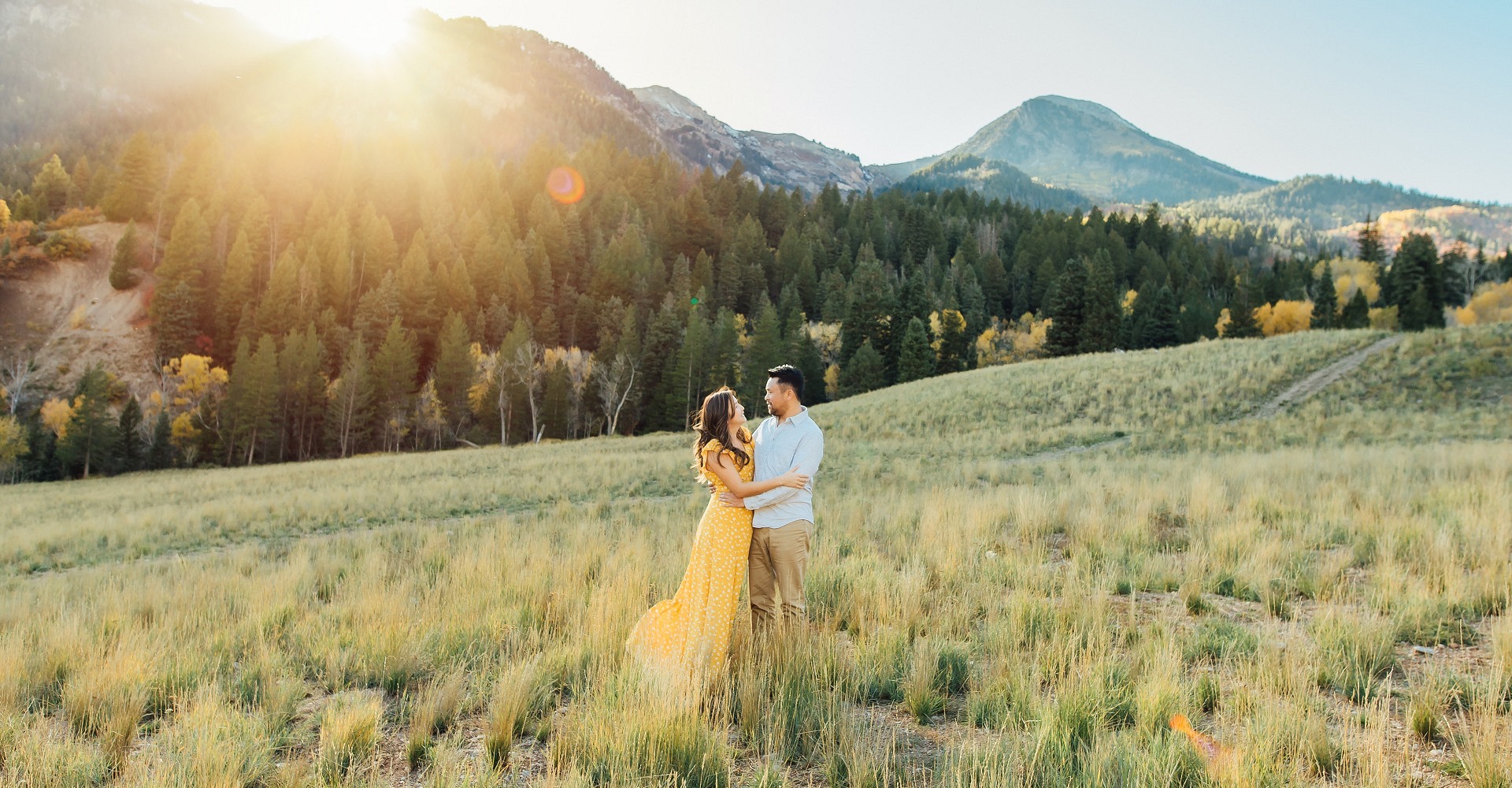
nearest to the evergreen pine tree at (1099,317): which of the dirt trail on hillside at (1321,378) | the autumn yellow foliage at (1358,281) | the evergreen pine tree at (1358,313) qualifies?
the evergreen pine tree at (1358,313)

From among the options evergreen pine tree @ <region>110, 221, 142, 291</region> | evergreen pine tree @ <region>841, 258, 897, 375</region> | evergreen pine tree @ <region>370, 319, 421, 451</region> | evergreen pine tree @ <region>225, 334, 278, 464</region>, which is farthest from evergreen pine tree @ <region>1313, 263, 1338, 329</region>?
evergreen pine tree @ <region>110, 221, 142, 291</region>

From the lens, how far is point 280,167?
94.1 meters

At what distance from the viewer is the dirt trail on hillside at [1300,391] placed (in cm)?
2230

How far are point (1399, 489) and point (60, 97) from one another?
871 feet

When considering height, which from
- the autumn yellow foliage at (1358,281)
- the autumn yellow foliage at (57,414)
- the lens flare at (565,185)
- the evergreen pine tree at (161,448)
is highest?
the lens flare at (565,185)

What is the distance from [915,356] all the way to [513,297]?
47.1 metres

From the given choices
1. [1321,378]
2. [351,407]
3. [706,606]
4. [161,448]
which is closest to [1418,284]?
[1321,378]

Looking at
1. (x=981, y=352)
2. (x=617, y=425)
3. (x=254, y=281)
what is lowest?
(x=617, y=425)

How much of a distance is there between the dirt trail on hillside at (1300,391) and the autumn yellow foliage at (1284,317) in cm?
6463

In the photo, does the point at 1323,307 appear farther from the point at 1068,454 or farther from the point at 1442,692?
the point at 1442,692

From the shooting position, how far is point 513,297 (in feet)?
265

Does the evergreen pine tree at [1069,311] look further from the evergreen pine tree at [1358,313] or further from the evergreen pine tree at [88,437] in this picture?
the evergreen pine tree at [88,437]

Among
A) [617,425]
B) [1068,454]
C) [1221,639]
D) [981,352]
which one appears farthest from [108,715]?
[981,352]

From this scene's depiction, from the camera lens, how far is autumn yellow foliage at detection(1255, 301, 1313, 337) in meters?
86.3
